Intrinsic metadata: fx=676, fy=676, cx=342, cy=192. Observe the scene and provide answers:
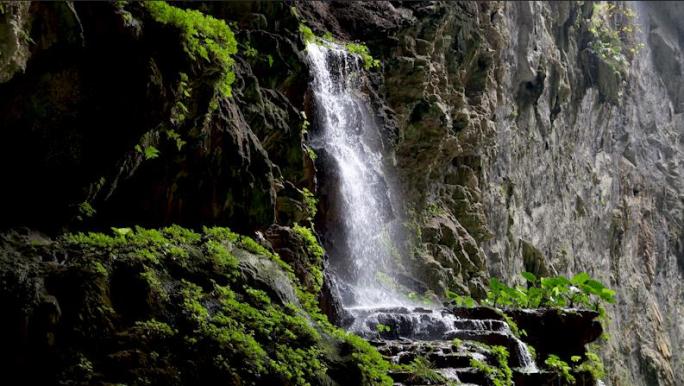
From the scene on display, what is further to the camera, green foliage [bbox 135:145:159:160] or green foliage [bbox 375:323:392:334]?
green foliage [bbox 375:323:392:334]

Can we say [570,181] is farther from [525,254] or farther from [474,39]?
[474,39]

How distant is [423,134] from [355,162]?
10.5ft

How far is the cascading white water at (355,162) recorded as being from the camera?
13312 millimetres

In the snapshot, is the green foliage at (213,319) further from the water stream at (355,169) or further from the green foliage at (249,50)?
the water stream at (355,169)

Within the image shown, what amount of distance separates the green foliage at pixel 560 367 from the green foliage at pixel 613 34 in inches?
770

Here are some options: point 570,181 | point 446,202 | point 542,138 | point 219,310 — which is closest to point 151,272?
point 219,310

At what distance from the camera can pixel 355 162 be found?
13.8 metres

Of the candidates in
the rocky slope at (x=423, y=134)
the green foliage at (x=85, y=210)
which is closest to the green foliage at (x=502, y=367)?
the rocky slope at (x=423, y=134)

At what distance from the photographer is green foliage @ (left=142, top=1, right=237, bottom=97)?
6758 mm

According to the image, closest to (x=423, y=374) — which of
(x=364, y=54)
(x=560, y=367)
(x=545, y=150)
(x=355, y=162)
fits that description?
(x=560, y=367)

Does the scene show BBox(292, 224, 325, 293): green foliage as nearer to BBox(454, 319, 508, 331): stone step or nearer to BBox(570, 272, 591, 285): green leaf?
BBox(454, 319, 508, 331): stone step

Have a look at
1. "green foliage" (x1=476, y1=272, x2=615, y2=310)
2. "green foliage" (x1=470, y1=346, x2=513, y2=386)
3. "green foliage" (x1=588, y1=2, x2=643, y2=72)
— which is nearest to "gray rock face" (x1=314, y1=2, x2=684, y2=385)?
"green foliage" (x1=588, y1=2, x2=643, y2=72)

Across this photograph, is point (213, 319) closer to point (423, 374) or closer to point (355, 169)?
point (423, 374)

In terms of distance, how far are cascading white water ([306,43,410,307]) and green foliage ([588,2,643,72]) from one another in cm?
1627
